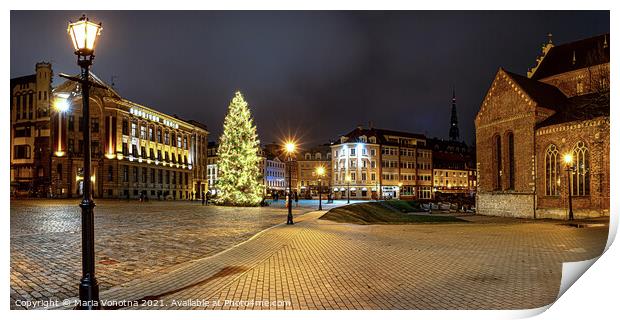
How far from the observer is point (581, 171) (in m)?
34.9

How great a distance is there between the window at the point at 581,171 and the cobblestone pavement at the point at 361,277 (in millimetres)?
21932

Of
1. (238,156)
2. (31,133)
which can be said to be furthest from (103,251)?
(31,133)

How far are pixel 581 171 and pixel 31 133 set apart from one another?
7054 cm

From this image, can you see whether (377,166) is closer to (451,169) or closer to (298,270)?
(451,169)

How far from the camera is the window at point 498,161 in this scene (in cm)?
4450

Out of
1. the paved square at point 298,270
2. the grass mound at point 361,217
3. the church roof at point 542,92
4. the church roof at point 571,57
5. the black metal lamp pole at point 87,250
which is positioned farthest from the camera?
the church roof at point 542,92

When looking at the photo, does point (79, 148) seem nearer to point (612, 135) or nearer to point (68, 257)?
point (68, 257)

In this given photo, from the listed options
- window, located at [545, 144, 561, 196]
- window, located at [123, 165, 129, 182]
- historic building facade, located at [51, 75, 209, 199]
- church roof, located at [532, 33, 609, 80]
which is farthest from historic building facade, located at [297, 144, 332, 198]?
window, located at [545, 144, 561, 196]

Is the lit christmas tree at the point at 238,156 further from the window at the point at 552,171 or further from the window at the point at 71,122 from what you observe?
the window at the point at 71,122

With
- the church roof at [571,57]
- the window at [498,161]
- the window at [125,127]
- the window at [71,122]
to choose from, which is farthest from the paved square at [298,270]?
the window at [125,127]

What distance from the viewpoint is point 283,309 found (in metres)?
7.60

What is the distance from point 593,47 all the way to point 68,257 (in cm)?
4611

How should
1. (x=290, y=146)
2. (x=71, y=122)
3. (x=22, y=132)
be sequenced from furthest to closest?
(x=22, y=132) < (x=71, y=122) < (x=290, y=146)
